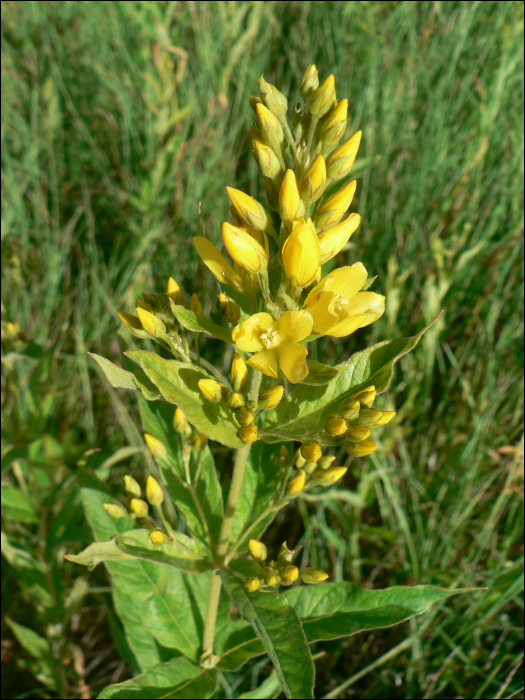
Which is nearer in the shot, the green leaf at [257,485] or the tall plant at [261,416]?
the tall plant at [261,416]

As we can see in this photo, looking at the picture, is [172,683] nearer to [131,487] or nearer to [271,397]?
[131,487]

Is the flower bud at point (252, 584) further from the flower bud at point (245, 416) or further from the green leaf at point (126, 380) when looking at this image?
the green leaf at point (126, 380)

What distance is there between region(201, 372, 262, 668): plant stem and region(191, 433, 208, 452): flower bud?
0.57 ft

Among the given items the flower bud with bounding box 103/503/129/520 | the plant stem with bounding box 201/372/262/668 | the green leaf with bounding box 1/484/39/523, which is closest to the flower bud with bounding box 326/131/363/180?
the plant stem with bounding box 201/372/262/668

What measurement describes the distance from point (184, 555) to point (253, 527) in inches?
9.1

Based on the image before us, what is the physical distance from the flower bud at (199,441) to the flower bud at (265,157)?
0.83 meters

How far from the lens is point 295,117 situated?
60.8 inches

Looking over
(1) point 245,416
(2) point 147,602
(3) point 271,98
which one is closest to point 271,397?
(1) point 245,416

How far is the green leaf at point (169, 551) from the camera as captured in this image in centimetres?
150

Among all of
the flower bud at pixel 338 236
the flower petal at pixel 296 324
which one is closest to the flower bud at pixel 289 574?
the flower petal at pixel 296 324

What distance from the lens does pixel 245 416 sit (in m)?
1.44

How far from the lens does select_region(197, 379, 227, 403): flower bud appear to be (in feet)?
4.73

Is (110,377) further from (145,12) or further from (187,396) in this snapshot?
(145,12)

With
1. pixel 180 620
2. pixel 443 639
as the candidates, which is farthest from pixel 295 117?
pixel 443 639
